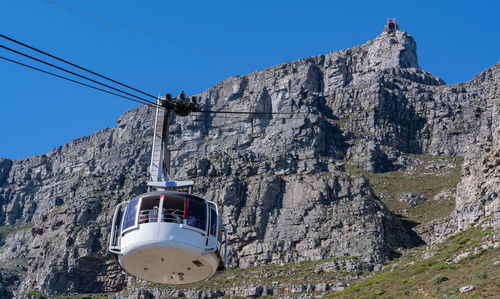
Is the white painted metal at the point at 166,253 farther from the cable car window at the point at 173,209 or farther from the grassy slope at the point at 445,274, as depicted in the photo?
the grassy slope at the point at 445,274

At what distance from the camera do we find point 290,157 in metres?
143

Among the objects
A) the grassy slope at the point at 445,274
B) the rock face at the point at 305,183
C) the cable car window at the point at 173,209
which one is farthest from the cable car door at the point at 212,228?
the rock face at the point at 305,183

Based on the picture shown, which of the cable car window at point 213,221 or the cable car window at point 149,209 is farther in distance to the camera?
the cable car window at point 213,221

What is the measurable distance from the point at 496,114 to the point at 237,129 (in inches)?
4319

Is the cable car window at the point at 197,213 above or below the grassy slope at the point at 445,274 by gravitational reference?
below

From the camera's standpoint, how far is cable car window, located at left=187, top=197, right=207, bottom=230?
109ft

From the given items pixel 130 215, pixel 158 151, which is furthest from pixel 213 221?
pixel 158 151

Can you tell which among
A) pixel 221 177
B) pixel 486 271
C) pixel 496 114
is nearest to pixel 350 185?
pixel 221 177

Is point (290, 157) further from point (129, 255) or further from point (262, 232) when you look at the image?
point (129, 255)

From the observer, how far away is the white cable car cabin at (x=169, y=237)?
32.5m

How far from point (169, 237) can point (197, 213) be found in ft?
6.95

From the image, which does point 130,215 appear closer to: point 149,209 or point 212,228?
point 149,209

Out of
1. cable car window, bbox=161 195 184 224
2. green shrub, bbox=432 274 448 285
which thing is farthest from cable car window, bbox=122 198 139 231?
green shrub, bbox=432 274 448 285

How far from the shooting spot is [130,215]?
34156mm
